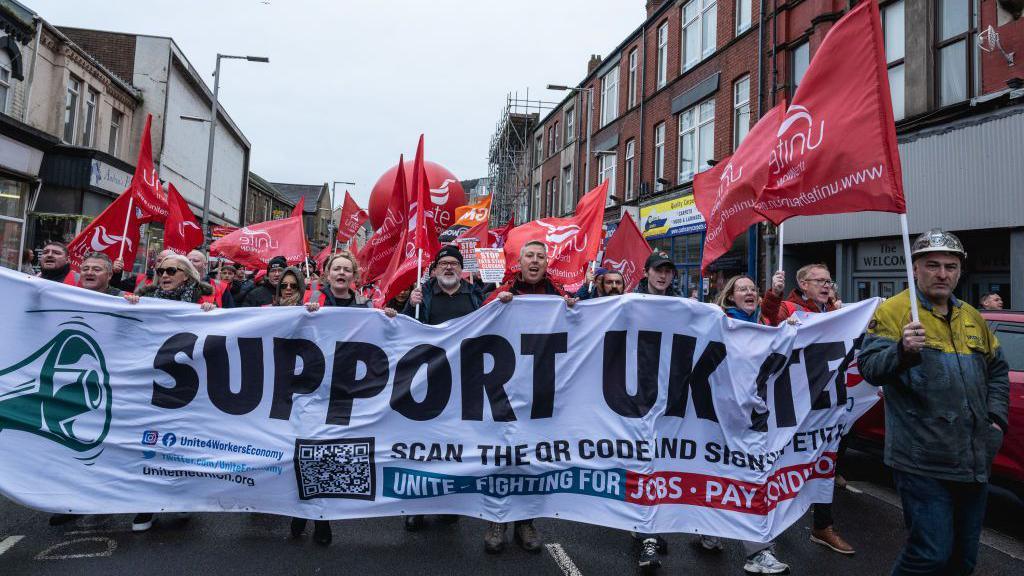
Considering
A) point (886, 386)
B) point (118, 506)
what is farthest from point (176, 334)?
point (886, 386)

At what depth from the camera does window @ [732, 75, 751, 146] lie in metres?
16.8

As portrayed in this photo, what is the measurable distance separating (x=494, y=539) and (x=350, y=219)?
11.1m

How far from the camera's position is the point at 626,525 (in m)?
3.87

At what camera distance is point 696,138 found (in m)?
19.5

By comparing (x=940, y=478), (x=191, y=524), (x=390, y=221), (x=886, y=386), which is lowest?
(x=191, y=524)

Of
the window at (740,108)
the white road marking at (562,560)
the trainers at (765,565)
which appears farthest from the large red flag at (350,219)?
the trainers at (765,565)

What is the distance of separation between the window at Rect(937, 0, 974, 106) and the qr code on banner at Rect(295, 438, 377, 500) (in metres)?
11.6

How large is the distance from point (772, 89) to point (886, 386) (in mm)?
14375

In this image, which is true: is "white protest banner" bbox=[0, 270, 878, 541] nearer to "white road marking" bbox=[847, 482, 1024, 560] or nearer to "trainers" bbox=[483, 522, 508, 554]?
"trainers" bbox=[483, 522, 508, 554]

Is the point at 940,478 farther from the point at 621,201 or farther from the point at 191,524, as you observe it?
the point at 621,201

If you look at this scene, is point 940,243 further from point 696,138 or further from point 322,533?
point 696,138

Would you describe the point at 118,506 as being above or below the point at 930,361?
below

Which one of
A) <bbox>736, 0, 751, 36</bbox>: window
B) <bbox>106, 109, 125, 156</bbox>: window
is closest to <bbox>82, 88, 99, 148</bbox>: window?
<bbox>106, 109, 125, 156</bbox>: window

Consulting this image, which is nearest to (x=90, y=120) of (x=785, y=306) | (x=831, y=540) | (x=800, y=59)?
(x=800, y=59)
